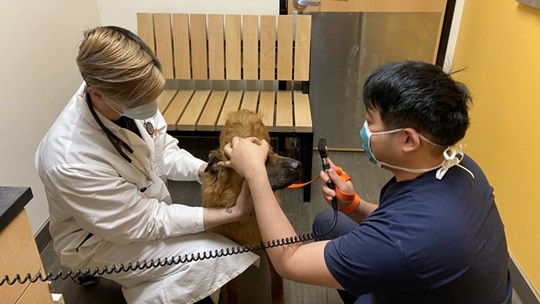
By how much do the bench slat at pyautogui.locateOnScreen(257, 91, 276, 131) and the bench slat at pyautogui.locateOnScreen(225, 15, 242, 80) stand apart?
0.24 metres

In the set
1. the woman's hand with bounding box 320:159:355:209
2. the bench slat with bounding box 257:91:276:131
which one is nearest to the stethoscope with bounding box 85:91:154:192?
the woman's hand with bounding box 320:159:355:209

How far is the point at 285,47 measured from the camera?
10.2 ft

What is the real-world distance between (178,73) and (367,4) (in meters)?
1.46

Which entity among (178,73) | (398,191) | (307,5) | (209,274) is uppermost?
(307,5)

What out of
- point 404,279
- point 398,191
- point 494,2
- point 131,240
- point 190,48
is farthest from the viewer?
Answer: point 190,48

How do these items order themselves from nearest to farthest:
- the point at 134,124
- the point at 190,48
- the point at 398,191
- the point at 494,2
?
1. the point at 398,191
2. the point at 134,124
3. the point at 494,2
4. the point at 190,48

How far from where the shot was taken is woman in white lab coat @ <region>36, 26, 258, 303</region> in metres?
1.49

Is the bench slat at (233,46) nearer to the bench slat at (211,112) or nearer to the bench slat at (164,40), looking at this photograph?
the bench slat at (211,112)

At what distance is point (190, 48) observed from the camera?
315 centimetres

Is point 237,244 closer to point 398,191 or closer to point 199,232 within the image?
point 199,232

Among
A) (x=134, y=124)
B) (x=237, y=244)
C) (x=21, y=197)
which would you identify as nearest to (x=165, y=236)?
(x=237, y=244)

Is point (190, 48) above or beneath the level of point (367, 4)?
beneath

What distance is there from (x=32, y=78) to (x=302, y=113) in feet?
5.33

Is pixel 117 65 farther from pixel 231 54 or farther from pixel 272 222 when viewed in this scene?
pixel 231 54
